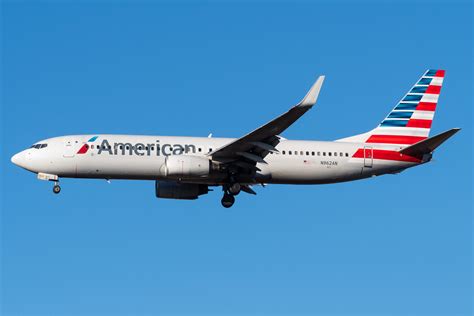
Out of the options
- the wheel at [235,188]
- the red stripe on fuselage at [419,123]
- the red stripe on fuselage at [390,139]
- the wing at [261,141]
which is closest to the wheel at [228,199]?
the wheel at [235,188]

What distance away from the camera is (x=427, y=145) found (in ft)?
168

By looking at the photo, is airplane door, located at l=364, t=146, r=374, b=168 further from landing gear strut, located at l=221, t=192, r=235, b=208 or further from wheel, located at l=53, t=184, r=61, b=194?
wheel, located at l=53, t=184, r=61, b=194

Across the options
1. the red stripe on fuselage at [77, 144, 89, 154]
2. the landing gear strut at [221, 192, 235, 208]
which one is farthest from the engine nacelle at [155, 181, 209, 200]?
the red stripe on fuselage at [77, 144, 89, 154]

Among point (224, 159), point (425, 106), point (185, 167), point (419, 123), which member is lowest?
point (185, 167)

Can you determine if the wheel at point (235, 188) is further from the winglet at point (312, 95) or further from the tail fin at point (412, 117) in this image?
the winglet at point (312, 95)

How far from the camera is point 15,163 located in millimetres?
51125

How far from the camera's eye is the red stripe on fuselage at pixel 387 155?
5250cm

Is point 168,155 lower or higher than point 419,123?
lower

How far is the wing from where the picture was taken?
4428 centimetres

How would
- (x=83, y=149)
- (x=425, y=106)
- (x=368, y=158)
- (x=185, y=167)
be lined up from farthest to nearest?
(x=425, y=106), (x=368, y=158), (x=83, y=149), (x=185, y=167)

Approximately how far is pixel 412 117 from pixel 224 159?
12.2 m

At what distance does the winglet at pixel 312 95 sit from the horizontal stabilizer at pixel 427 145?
325 inches

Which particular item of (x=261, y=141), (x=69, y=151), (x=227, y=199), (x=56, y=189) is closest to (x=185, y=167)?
(x=261, y=141)

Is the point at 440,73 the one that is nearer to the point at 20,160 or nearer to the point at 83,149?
the point at 83,149
